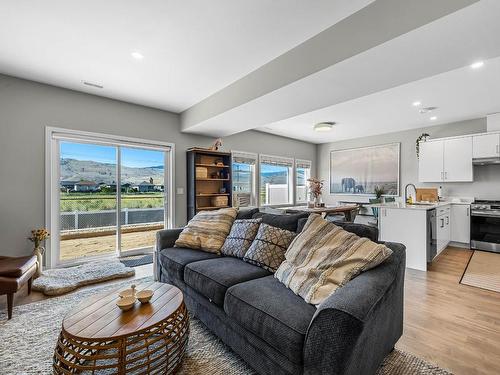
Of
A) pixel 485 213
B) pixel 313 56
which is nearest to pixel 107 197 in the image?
pixel 313 56

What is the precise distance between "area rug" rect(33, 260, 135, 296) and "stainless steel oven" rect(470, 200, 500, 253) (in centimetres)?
600

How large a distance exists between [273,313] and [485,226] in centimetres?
526

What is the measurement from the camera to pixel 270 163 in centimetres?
666

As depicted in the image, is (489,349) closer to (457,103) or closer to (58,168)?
(457,103)

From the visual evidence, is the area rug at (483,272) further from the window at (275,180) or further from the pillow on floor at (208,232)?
the window at (275,180)

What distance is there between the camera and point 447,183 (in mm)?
5445

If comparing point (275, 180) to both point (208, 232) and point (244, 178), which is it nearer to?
point (244, 178)

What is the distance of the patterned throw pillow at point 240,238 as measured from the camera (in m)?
2.47

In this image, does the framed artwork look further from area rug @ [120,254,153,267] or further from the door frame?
the door frame

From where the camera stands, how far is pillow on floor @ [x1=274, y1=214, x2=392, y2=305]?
1.55 metres

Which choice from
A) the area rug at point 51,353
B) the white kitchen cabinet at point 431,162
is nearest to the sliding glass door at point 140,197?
the area rug at point 51,353

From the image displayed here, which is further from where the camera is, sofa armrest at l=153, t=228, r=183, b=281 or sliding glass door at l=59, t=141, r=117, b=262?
sliding glass door at l=59, t=141, r=117, b=262

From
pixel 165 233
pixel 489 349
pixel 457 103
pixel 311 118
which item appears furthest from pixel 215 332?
pixel 457 103

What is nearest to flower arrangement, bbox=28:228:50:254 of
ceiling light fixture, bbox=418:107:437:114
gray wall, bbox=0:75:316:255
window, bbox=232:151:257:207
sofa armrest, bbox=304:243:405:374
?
gray wall, bbox=0:75:316:255
